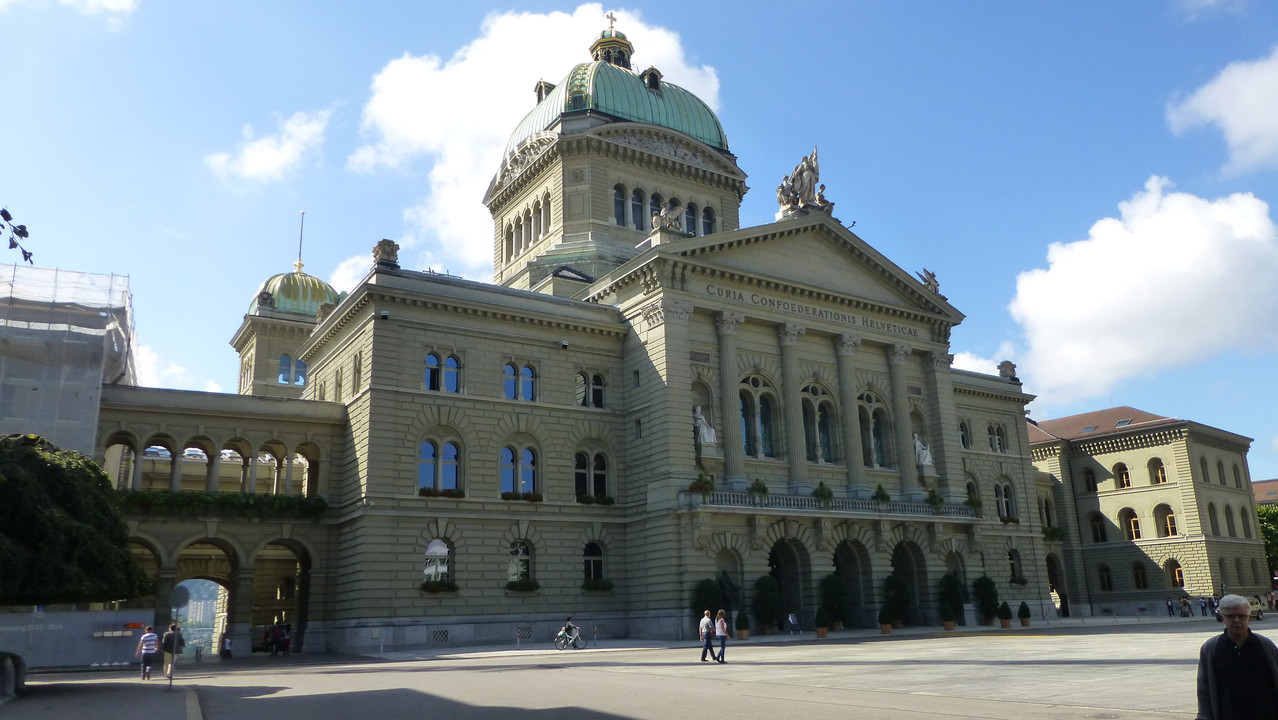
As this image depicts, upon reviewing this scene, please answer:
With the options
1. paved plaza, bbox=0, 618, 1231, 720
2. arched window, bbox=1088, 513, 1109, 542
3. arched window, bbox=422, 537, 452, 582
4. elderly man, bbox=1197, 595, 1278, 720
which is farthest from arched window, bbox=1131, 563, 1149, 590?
elderly man, bbox=1197, 595, 1278, 720

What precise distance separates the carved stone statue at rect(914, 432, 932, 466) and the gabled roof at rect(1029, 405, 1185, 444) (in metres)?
29.3

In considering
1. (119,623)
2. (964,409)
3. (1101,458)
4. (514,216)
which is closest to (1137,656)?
(119,623)

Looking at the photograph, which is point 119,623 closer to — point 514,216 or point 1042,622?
point 514,216

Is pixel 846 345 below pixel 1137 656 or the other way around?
the other way around

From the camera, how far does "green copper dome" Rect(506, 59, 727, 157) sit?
5948 centimetres

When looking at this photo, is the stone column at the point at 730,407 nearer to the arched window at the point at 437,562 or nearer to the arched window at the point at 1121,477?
the arched window at the point at 437,562

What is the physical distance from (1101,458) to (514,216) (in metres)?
46.5

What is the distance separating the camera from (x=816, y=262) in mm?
49719

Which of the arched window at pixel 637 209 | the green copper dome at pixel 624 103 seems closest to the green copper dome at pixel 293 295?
the green copper dome at pixel 624 103

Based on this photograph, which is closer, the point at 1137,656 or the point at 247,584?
the point at 1137,656

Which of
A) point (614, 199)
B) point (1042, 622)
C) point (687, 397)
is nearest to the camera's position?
point (687, 397)

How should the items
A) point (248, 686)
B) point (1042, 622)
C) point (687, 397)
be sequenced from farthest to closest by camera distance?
1. point (1042, 622)
2. point (687, 397)
3. point (248, 686)

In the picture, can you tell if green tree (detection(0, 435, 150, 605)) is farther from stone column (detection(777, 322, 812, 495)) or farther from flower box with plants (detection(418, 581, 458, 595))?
stone column (detection(777, 322, 812, 495))

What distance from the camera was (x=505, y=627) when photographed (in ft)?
131
